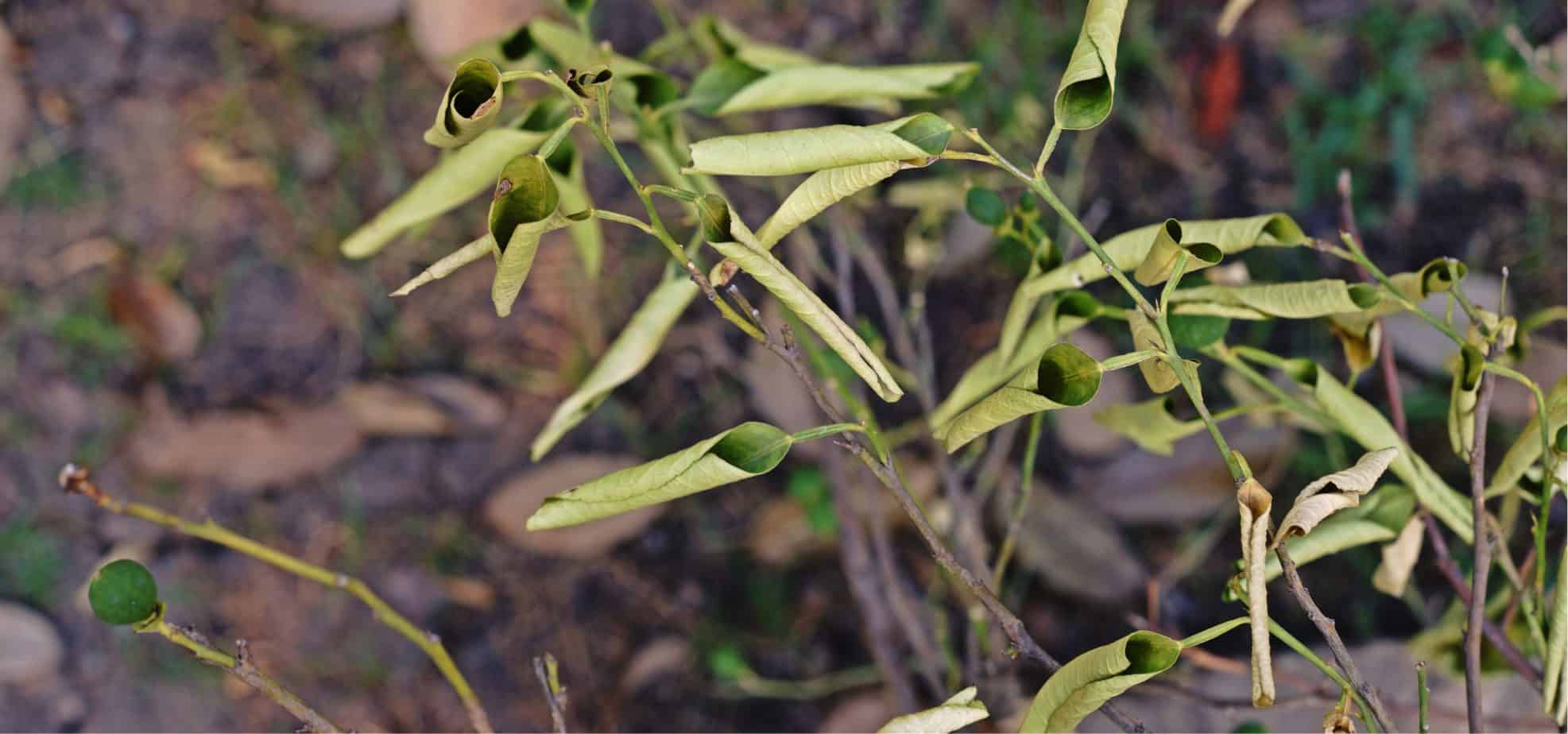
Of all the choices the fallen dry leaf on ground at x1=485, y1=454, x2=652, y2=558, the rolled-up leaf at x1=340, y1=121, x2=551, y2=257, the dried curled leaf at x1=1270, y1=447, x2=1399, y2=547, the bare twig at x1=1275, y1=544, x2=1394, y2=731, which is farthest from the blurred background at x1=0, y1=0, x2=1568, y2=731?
the dried curled leaf at x1=1270, y1=447, x2=1399, y2=547

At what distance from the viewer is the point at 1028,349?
680mm

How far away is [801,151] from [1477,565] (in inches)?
17.3

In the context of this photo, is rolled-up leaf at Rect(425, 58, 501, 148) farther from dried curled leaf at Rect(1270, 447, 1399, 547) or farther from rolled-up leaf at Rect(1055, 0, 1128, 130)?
dried curled leaf at Rect(1270, 447, 1399, 547)

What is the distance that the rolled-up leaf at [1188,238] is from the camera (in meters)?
0.59

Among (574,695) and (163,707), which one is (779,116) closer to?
(574,695)

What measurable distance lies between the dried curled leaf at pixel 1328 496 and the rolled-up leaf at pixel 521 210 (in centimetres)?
34

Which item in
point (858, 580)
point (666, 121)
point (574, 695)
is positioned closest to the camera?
point (666, 121)

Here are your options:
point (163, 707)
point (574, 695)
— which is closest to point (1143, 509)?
point (574, 695)

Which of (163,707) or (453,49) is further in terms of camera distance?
(453,49)

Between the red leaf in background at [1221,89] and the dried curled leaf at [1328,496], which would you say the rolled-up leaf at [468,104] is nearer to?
the dried curled leaf at [1328,496]

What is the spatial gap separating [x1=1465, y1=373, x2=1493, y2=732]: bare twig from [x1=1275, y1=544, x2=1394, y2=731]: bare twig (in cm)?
7

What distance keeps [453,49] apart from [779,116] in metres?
0.39

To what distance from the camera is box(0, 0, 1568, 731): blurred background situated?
48.4 inches

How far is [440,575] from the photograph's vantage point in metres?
1.29
